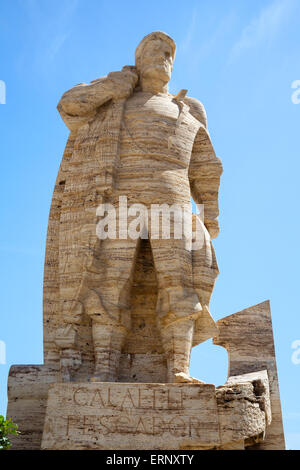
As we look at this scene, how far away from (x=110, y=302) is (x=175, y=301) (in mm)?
869

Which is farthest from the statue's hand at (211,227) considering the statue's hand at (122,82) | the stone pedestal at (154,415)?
the stone pedestal at (154,415)

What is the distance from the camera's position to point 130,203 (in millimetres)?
8617

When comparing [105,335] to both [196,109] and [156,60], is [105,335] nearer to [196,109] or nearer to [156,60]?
[196,109]

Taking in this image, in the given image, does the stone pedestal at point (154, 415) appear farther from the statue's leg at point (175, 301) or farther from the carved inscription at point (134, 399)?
the statue's leg at point (175, 301)

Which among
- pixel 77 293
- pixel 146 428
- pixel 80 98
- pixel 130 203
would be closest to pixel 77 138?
pixel 80 98

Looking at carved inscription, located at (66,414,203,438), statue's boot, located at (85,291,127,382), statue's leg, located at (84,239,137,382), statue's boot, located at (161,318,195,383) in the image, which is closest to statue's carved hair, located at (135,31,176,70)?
statue's leg, located at (84,239,137,382)

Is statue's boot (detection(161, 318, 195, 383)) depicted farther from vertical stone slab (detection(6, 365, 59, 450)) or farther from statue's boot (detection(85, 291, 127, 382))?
vertical stone slab (detection(6, 365, 59, 450))

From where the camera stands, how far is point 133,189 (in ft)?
28.5

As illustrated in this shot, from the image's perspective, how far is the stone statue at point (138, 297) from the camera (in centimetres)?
714

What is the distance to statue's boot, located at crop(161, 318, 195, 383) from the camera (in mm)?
7941

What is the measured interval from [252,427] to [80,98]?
5202 mm

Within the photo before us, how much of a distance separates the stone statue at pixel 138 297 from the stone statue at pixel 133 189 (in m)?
0.02

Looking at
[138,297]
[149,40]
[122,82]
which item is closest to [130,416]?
[138,297]
